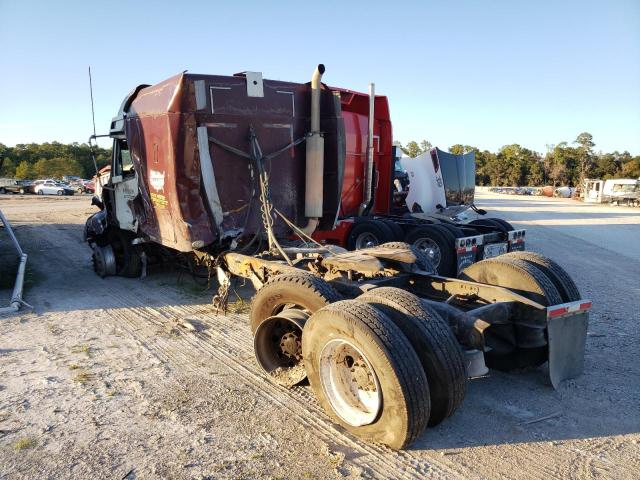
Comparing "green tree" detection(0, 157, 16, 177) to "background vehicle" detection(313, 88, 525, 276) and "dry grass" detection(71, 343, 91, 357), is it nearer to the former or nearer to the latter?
"background vehicle" detection(313, 88, 525, 276)

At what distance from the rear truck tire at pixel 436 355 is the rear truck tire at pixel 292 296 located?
0.77 meters

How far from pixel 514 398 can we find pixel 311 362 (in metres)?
1.84

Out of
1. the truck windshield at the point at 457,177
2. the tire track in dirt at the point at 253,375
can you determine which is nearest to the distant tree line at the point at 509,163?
the truck windshield at the point at 457,177

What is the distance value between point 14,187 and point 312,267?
47.4 meters

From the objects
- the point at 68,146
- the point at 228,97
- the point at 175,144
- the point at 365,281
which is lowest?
the point at 365,281

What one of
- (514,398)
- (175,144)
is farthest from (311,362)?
(175,144)

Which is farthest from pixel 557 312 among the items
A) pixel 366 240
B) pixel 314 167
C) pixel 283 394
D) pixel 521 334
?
pixel 366 240

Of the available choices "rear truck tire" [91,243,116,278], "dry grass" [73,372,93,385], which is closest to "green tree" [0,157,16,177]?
"rear truck tire" [91,243,116,278]

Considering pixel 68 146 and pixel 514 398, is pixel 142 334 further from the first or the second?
pixel 68 146

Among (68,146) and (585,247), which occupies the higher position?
(68,146)

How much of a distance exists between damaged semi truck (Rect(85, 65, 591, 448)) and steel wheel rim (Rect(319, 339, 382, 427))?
0.03ft

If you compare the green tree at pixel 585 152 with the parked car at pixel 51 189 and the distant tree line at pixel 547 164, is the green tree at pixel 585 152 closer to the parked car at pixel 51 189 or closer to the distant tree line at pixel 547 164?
the distant tree line at pixel 547 164

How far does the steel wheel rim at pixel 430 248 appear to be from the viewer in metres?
8.65

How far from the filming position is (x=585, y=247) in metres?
13.5
